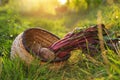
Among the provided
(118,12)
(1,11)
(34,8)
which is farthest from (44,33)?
(34,8)

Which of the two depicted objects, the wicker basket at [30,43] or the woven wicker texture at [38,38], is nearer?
the wicker basket at [30,43]

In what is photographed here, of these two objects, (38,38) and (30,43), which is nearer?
(30,43)

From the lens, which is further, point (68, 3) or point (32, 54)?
point (68, 3)

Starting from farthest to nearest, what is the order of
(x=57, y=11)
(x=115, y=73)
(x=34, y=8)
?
(x=57, y=11), (x=34, y=8), (x=115, y=73)

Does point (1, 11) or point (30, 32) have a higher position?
point (1, 11)

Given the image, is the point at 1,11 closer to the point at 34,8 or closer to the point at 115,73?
the point at 115,73

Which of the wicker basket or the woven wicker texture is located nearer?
the wicker basket

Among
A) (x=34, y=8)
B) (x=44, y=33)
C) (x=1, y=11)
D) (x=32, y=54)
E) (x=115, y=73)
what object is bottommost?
(x=115, y=73)

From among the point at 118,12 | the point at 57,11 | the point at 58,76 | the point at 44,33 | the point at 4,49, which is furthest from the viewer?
the point at 57,11
